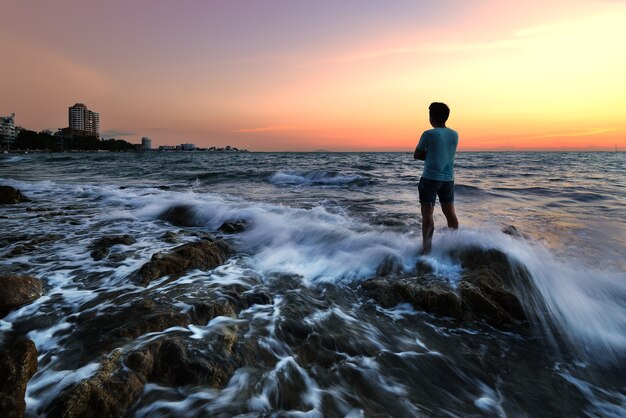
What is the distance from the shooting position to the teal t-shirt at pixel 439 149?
5.00 meters

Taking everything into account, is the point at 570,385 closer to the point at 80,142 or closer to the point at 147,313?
the point at 147,313

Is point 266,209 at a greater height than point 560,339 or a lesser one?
greater

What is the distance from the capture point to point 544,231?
6.95 metres

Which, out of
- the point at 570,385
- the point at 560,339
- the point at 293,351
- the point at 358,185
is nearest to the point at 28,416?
the point at 293,351

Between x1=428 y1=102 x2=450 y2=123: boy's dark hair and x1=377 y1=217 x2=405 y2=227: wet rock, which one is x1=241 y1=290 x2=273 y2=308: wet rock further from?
x1=377 y1=217 x2=405 y2=227: wet rock

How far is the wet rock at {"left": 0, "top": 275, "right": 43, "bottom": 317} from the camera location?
337 cm

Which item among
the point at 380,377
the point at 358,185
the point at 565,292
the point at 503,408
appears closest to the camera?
the point at 503,408

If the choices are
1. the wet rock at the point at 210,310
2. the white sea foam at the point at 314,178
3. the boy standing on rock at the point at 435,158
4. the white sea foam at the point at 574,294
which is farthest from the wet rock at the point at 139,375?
the white sea foam at the point at 314,178

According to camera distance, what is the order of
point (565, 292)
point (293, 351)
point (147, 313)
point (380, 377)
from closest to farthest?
point (380, 377) → point (293, 351) → point (147, 313) → point (565, 292)

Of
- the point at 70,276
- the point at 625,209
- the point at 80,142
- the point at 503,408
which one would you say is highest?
the point at 80,142

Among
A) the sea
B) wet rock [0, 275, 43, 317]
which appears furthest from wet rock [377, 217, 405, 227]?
wet rock [0, 275, 43, 317]

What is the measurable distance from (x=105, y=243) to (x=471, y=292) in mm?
5592

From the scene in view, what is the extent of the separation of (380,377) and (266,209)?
6535mm

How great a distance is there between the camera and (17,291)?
3527 millimetres
